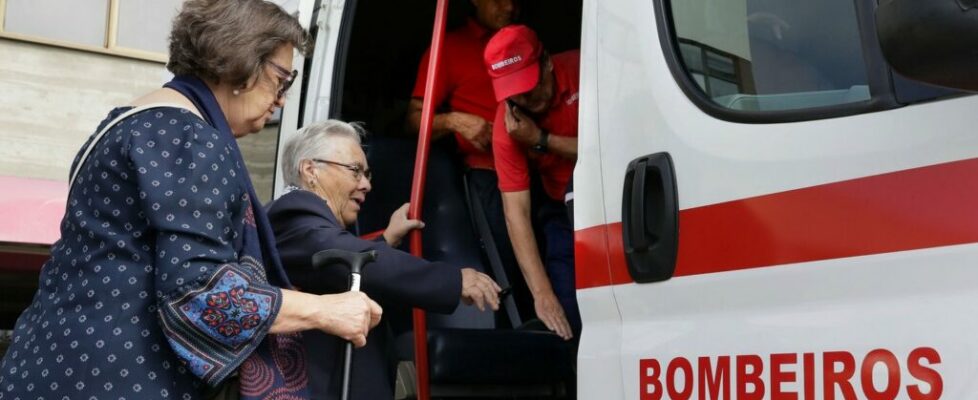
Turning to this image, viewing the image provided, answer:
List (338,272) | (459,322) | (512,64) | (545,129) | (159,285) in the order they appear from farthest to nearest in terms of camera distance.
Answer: (459,322), (545,129), (512,64), (338,272), (159,285)

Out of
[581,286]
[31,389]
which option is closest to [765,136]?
[581,286]

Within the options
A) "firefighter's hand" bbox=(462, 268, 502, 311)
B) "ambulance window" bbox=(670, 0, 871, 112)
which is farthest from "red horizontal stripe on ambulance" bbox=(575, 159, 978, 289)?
"firefighter's hand" bbox=(462, 268, 502, 311)

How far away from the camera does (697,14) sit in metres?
2.28

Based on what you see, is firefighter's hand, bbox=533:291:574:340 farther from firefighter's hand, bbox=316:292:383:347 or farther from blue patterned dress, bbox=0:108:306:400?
blue patterned dress, bbox=0:108:306:400

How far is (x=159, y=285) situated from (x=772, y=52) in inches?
42.4

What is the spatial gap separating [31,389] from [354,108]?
94.9 inches

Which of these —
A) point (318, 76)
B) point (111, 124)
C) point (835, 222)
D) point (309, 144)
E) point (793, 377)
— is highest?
point (318, 76)

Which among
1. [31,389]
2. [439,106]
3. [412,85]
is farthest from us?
[412,85]

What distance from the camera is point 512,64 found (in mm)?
3473

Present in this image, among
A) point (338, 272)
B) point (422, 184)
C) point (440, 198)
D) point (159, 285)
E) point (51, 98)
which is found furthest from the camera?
point (51, 98)

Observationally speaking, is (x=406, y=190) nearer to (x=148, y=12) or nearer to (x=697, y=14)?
(x=697, y=14)

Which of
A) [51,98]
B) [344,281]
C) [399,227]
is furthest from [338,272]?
[51,98]

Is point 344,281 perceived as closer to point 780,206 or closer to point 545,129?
point 545,129

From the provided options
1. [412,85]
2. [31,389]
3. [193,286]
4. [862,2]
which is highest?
[412,85]
